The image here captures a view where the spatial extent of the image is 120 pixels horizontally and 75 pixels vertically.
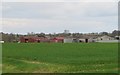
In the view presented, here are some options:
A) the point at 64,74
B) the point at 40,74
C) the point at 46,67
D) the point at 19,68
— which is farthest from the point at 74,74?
the point at 19,68

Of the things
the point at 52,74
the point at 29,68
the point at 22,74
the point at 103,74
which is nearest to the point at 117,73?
the point at 103,74

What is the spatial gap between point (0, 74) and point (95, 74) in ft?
17.8

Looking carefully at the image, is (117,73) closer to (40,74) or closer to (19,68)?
(40,74)

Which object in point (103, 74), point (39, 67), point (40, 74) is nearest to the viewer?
point (103, 74)

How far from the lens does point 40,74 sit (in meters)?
20.8

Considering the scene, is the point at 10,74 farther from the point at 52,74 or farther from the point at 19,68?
the point at 19,68

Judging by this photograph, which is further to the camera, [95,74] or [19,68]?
[19,68]

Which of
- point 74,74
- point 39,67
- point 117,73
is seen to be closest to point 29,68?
point 39,67

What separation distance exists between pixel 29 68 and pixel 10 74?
4.14 meters

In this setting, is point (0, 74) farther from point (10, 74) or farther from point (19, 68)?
point (19, 68)

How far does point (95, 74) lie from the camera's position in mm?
19625

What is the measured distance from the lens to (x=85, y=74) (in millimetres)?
19516

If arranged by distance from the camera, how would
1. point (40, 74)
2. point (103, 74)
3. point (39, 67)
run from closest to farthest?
point (103, 74) → point (40, 74) → point (39, 67)

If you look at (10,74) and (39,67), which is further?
(39,67)
